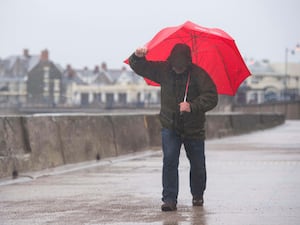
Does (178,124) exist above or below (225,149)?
above

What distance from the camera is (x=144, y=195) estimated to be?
1142cm

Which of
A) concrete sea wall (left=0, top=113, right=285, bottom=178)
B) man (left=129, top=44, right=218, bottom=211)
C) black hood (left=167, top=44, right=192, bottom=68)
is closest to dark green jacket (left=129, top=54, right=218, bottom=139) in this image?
man (left=129, top=44, right=218, bottom=211)

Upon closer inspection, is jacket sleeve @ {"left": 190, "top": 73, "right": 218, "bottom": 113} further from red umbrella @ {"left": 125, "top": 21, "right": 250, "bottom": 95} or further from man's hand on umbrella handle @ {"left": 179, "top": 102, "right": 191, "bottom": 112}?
red umbrella @ {"left": 125, "top": 21, "right": 250, "bottom": 95}

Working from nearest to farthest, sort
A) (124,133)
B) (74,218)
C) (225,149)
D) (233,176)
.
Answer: (74,218)
(233,176)
(124,133)
(225,149)

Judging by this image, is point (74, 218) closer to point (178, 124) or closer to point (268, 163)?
point (178, 124)

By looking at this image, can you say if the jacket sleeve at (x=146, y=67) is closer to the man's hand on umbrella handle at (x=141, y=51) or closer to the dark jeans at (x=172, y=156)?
the man's hand on umbrella handle at (x=141, y=51)

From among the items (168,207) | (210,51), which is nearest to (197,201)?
(168,207)

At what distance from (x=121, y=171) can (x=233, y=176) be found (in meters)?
1.93

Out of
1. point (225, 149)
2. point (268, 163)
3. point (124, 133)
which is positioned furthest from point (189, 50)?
point (225, 149)

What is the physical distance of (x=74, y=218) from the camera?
926cm

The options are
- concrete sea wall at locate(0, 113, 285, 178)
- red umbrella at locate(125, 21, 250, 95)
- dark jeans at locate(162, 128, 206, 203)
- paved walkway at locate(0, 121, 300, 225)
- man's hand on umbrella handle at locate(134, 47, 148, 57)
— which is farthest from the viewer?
concrete sea wall at locate(0, 113, 285, 178)

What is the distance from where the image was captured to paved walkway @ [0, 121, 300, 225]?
9242 mm

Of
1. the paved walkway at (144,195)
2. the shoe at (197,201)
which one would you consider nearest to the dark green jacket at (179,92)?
the shoe at (197,201)

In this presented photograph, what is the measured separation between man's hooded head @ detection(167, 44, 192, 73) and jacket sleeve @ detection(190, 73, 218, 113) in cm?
25
